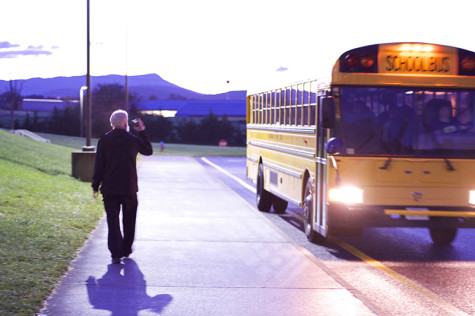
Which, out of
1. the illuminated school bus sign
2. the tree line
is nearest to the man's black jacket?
the illuminated school bus sign

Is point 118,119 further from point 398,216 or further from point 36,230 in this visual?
point 398,216

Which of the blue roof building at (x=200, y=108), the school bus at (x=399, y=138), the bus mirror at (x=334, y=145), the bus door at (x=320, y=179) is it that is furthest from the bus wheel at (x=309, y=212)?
the blue roof building at (x=200, y=108)

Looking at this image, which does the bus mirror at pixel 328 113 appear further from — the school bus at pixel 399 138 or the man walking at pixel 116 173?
the man walking at pixel 116 173

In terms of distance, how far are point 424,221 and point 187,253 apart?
2.98 m

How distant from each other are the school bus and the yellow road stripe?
0.47 m

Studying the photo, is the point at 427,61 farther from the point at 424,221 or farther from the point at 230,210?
the point at 230,210

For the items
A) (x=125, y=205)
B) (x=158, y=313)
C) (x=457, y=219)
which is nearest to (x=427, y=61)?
(x=457, y=219)

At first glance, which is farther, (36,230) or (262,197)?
(262,197)

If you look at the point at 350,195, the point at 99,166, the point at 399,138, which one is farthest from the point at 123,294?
the point at 399,138

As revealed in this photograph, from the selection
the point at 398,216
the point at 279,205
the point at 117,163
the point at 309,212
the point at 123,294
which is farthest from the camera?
the point at 279,205

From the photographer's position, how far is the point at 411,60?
10.2 meters

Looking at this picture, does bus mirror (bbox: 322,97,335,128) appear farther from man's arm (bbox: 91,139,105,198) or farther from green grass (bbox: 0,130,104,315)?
green grass (bbox: 0,130,104,315)

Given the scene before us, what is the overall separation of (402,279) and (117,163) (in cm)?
346

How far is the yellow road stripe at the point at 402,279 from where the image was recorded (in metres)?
7.47
